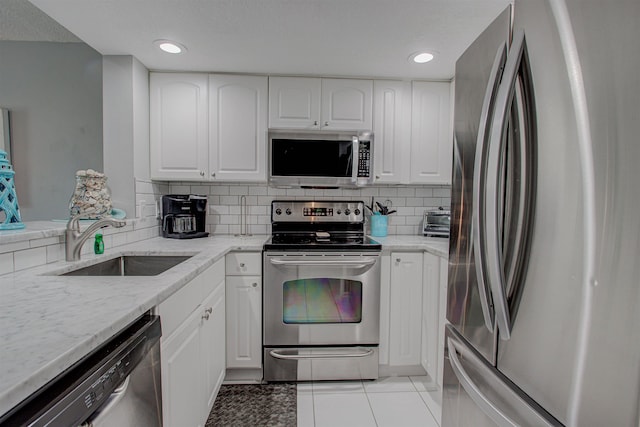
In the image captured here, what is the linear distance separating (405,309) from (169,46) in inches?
90.2

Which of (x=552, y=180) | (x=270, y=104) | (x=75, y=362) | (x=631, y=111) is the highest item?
(x=270, y=104)

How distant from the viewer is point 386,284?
6.98ft

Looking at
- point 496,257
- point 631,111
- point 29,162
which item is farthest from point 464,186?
point 29,162

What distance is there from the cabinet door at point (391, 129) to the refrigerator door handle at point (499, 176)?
163cm

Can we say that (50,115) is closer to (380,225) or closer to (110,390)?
(110,390)

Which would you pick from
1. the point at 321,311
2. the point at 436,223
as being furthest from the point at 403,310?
the point at 436,223

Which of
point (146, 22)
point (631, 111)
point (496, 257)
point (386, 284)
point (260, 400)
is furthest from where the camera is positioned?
point (386, 284)

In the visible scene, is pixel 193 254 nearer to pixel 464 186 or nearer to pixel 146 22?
pixel 146 22

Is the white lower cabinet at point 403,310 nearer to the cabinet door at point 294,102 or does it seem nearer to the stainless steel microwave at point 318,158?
the stainless steel microwave at point 318,158

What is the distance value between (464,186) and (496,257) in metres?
0.38

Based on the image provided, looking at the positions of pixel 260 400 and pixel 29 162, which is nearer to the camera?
pixel 260 400

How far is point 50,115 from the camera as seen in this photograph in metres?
2.36

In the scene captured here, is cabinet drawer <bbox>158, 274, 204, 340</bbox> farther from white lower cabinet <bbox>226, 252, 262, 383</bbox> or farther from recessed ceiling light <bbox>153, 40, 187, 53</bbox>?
recessed ceiling light <bbox>153, 40, 187, 53</bbox>

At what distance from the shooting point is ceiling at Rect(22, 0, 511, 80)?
4.99 feet
